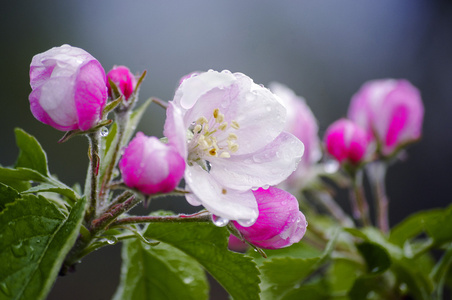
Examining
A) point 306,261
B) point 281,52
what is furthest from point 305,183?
point 281,52

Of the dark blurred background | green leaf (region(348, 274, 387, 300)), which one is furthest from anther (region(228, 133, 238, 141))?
the dark blurred background

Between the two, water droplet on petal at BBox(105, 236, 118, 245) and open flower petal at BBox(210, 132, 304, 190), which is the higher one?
open flower petal at BBox(210, 132, 304, 190)

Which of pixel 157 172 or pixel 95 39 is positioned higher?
pixel 157 172

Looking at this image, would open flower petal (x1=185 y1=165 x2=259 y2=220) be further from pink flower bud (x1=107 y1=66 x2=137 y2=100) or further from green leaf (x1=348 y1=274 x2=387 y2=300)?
green leaf (x1=348 y1=274 x2=387 y2=300)

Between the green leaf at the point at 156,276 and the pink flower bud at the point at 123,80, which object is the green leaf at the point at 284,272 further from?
the pink flower bud at the point at 123,80

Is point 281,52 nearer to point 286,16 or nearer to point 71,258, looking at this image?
point 286,16

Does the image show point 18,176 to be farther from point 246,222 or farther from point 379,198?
point 379,198

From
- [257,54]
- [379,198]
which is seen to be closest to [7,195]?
[379,198]
